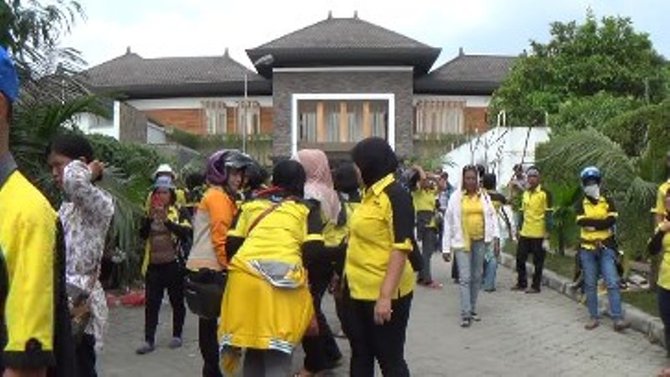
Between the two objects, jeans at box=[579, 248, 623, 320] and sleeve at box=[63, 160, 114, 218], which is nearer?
sleeve at box=[63, 160, 114, 218]

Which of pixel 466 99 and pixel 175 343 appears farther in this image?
pixel 466 99

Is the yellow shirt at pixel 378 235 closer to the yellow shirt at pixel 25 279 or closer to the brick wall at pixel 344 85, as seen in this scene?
the yellow shirt at pixel 25 279

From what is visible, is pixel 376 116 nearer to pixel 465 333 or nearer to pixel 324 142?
pixel 324 142

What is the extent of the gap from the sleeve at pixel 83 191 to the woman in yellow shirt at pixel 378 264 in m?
1.60

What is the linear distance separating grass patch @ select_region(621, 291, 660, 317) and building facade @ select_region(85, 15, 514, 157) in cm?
2765

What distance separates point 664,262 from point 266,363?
345cm

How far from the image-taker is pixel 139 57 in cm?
5091

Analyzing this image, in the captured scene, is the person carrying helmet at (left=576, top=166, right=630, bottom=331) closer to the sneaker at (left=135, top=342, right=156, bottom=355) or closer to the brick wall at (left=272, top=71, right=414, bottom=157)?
the sneaker at (left=135, top=342, right=156, bottom=355)

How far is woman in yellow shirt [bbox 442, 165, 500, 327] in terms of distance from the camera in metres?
10.0

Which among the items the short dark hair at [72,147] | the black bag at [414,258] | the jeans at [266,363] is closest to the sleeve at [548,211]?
the black bag at [414,258]

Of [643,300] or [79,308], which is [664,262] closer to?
[643,300]

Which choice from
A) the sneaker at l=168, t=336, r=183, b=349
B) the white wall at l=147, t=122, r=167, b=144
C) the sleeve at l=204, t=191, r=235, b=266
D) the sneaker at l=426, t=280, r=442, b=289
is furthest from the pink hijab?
the white wall at l=147, t=122, r=167, b=144

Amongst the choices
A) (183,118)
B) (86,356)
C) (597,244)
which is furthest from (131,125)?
(183,118)

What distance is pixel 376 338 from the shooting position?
5.62 meters
